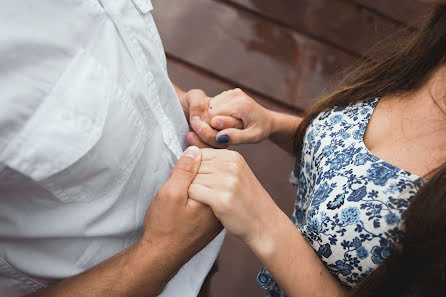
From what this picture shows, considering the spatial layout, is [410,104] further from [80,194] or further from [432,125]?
[80,194]

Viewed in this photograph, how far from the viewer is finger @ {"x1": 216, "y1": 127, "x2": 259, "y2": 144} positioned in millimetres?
818

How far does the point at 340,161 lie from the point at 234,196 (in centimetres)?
25

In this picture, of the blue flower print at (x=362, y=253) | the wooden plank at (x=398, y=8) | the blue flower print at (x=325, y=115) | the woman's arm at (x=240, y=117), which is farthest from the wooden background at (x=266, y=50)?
the blue flower print at (x=362, y=253)

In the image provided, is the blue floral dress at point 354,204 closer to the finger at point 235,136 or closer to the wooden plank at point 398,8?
the finger at point 235,136

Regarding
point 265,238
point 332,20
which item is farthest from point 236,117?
point 332,20

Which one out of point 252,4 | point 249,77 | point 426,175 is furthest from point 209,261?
point 252,4

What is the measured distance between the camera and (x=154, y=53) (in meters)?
0.69

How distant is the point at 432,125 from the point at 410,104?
0.07m

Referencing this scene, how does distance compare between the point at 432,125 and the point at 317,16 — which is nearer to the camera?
the point at 432,125

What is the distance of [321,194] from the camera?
0.68m

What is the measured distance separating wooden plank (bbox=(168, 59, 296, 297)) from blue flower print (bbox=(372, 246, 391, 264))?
0.44 metres

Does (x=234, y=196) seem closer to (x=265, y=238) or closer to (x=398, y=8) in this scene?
(x=265, y=238)

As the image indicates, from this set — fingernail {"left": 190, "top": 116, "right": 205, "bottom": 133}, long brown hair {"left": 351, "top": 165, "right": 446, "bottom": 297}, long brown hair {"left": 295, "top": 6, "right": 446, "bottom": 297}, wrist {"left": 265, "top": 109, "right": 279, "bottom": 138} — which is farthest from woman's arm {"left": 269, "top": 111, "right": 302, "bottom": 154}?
long brown hair {"left": 351, "top": 165, "right": 446, "bottom": 297}

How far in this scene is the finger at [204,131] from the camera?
0.82 metres
